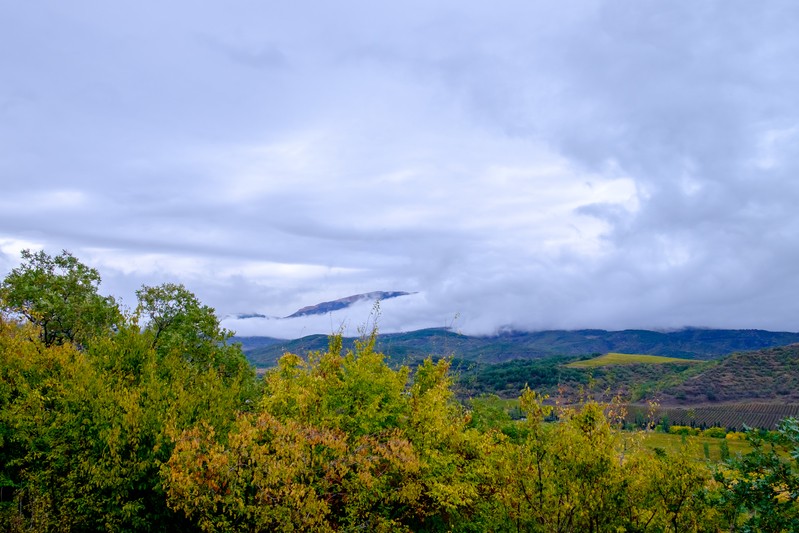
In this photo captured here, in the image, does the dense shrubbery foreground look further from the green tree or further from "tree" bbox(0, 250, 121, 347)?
"tree" bbox(0, 250, 121, 347)

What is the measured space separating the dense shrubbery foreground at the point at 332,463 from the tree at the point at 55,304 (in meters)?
14.1

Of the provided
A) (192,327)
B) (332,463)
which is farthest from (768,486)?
(192,327)

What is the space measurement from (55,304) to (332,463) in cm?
3665

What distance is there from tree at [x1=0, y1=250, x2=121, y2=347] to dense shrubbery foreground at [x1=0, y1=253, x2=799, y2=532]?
14072 mm

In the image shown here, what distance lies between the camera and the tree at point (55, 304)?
147 feet

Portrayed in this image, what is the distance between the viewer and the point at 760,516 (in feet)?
56.0

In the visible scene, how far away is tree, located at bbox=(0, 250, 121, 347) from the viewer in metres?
44.7

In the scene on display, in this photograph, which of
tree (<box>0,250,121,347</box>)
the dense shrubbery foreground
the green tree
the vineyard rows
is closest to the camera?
the green tree

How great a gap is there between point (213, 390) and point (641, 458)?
19.7 m

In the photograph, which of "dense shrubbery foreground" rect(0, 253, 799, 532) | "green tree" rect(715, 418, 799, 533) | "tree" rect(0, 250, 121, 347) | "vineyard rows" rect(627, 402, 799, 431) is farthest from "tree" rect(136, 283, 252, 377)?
"vineyard rows" rect(627, 402, 799, 431)

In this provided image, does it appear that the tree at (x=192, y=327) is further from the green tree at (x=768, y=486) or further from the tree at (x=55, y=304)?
the green tree at (x=768, y=486)

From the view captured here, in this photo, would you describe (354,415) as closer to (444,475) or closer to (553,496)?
(444,475)

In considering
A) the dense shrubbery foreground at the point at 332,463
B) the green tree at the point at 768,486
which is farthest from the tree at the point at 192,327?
the green tree at the point at 768,486

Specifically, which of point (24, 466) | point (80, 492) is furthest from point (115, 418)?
point (24, 466)
